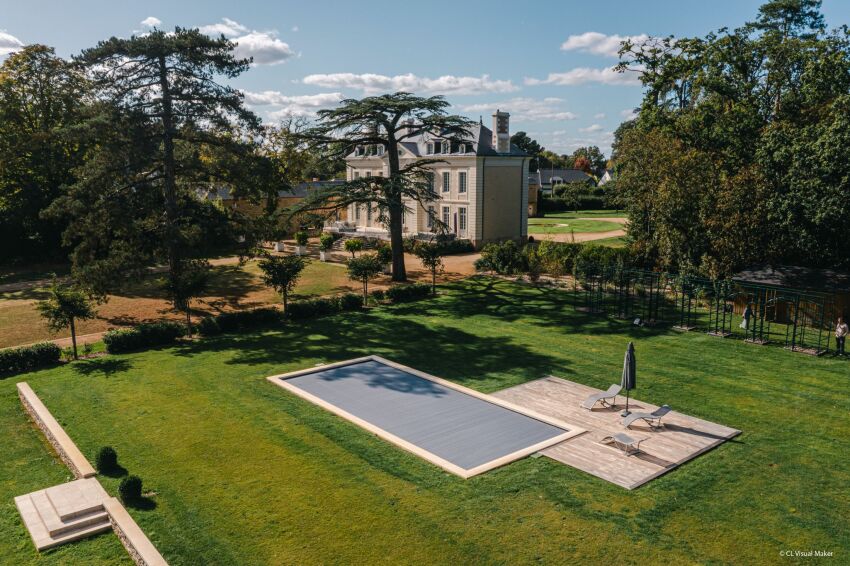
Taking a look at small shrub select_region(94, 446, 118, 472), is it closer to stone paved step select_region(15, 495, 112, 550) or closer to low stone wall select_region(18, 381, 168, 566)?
low stone wall select_region(18, 381, 168, 566)

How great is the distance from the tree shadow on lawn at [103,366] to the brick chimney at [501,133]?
35.0m

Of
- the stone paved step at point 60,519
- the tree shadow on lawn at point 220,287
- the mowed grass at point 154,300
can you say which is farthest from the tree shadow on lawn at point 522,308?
the stone paved step at point 60,519

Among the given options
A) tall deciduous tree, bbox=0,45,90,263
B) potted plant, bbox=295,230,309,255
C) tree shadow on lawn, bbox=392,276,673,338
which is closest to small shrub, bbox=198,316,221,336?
tree shadow on lawn, bbox=392,276,673,338

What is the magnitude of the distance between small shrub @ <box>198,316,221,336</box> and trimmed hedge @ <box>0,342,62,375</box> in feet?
17.7

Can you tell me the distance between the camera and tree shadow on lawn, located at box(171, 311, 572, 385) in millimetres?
21156

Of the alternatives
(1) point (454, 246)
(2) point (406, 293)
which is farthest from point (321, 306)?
(1) point (454, 246)

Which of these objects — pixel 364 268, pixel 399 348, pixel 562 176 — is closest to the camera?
pixel 399 348

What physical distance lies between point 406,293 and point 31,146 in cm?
2620

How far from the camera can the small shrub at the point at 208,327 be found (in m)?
25.8

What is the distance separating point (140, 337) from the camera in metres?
23.8

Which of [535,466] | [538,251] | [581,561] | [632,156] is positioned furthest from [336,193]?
[581,561]

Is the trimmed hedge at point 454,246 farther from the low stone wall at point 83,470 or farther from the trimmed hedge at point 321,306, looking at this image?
the low stone wall at point 83,470

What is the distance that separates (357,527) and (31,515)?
6583 millimetres

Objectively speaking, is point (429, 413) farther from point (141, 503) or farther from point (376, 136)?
point (376, 136)
